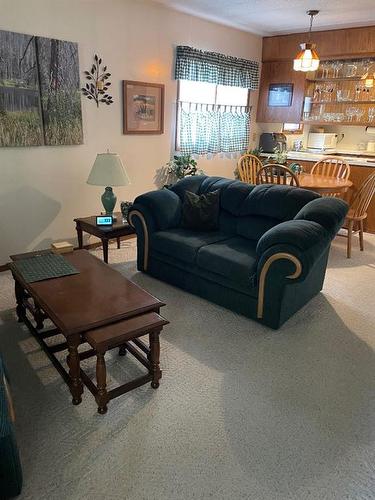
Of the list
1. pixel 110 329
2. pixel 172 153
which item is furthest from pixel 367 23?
pixel 110 329

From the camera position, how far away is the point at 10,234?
3.54m

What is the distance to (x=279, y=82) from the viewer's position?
558 centimetres

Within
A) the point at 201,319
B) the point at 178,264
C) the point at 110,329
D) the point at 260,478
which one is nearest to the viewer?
the point at 260,478

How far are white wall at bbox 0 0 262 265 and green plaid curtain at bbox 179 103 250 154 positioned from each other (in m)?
0.22

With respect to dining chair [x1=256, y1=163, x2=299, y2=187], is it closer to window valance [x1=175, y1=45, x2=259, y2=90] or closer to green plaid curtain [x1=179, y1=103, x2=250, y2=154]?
green plaid curtain [x1=179, y1=103, x2=250, y2=154]

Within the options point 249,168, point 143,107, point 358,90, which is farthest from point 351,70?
point 143,107

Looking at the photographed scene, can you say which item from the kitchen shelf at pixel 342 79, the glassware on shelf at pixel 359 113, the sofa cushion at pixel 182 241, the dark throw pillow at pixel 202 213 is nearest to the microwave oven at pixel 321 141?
the glassware on shelf at pixel 359 113

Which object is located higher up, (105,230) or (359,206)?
(359,206)

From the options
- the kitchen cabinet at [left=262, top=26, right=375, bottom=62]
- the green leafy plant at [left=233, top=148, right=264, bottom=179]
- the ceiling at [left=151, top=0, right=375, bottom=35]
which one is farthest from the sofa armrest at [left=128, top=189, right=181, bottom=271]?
the kitchen cabinet at [left=262, top=26, right=375, bottom=62]

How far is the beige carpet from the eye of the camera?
159 cm

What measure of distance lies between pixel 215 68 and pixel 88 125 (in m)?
2.01

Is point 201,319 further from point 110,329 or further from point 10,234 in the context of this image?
point 10,234

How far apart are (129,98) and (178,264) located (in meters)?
2.05

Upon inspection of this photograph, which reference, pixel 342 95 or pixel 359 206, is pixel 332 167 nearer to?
pixel 359 206
